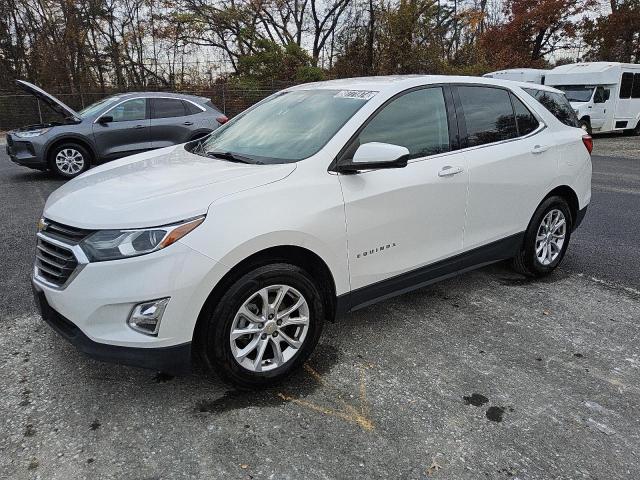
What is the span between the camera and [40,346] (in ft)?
10.8

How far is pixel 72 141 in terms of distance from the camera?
923 centimetres

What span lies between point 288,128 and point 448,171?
114 cm

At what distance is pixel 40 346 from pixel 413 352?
2.42 m

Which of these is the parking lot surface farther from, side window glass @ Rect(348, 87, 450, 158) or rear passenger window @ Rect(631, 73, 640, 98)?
rear passenger window @ Rect(631, 73, 640, 98)

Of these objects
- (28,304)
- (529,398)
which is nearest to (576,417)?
(529,398)

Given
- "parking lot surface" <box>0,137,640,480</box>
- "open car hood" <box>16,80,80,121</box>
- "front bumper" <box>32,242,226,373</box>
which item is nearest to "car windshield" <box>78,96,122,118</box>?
"open car hood" <box>16,80,80,121</box>

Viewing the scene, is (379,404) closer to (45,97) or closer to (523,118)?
(523,118)

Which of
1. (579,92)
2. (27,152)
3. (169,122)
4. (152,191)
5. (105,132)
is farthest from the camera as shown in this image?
(579,92)

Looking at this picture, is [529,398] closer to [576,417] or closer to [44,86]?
[576,417]

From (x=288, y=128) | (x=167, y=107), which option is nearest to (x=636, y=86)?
(x=167, y=107)

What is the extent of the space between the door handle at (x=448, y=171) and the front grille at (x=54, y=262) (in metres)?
2.33

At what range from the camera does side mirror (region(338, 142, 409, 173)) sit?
2902 millimetres

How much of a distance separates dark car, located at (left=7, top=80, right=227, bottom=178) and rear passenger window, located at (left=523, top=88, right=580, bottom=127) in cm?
714

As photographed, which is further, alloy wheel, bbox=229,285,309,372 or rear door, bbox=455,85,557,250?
rear door, bbox=455,85,557,250
